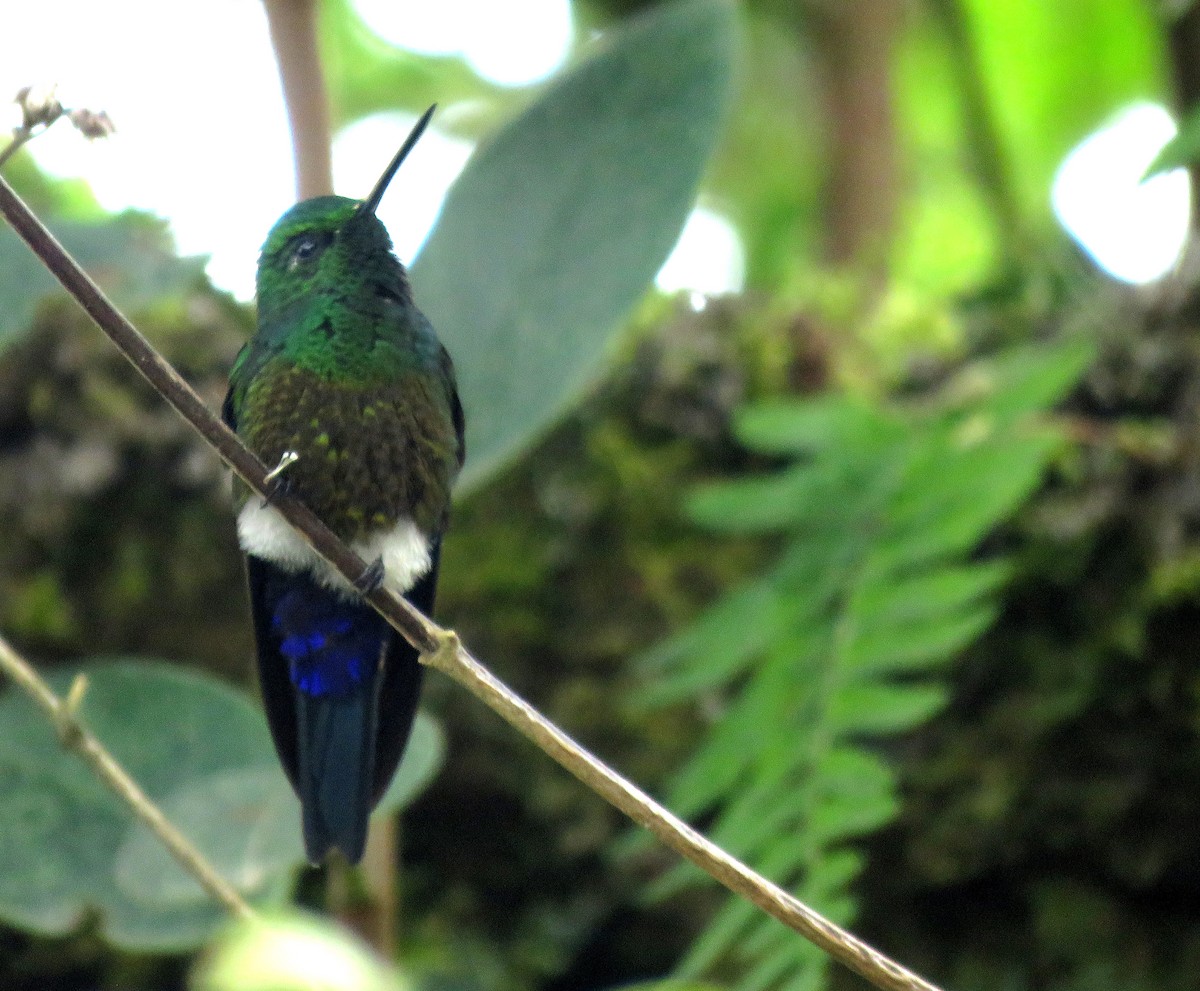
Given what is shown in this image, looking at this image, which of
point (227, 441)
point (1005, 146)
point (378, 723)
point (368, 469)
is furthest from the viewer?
point (1005, 146)

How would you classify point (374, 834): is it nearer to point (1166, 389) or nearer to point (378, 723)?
point (378, 723)

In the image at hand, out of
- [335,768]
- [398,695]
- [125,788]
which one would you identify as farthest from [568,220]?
[125,788]

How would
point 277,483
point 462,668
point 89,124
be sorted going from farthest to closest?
point 277,483 < point 462,668 < point 89,124

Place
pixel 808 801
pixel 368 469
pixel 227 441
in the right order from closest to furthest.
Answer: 1. pixel 227 441
2. pixel 368 469
3. pixel 808 801

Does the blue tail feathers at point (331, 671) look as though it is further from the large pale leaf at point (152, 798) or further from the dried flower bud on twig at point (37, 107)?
the dried flower bud on twig at point (37, 107)

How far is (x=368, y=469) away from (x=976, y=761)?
3.41ft

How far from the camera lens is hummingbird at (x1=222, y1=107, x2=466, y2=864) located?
4.83ft

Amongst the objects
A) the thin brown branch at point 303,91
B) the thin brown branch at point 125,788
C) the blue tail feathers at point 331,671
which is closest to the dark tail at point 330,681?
the blue tail feathers at point 331,671

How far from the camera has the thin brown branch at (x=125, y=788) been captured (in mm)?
1416

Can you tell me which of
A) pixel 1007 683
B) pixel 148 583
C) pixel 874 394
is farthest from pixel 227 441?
pixel 874 394

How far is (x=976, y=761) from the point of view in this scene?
208cm

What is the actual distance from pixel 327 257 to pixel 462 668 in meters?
0.59

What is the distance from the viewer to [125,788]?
4.67ft

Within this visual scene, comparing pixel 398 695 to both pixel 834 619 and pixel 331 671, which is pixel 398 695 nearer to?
pixel 331 671
